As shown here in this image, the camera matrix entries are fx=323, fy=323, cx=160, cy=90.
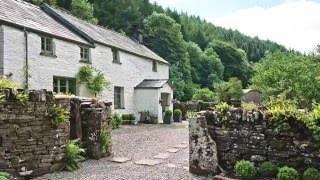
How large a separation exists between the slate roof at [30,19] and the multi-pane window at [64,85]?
7.71 feet

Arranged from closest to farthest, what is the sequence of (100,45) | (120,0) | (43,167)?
(43,167), (100,45), (120,0)

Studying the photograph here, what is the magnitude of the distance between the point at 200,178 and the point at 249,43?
346 ft

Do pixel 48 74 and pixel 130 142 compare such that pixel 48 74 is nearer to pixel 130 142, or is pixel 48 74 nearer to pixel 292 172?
pixel 130 142

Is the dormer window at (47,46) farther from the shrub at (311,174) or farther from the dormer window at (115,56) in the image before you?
the shrub at (311,174)

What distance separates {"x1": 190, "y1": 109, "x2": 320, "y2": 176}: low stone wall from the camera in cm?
754

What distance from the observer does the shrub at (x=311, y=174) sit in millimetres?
6995

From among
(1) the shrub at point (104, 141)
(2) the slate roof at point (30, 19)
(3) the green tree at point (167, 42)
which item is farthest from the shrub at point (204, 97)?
(1) the shrub at point (104, 141)

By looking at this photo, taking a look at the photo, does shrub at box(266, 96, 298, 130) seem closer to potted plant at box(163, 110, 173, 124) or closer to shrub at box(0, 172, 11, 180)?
shrub at box(0, 172, 11, 180)

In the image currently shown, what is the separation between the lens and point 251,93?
34969mm

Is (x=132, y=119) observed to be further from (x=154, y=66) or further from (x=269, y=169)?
(x=269, y=169)

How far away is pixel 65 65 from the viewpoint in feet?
59.6

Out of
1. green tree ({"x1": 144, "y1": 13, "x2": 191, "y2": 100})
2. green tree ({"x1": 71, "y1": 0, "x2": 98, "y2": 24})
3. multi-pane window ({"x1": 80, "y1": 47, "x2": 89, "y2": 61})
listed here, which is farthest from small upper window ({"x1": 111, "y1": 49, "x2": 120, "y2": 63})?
green tree ({"x1": 144, "y1": 13, "x2": 191, "y2": 100})

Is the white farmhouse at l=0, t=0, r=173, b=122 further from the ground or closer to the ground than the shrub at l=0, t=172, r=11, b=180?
further from the ground

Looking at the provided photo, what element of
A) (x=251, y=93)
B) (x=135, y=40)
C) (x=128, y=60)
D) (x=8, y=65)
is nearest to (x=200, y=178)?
(x=8, y=65)
